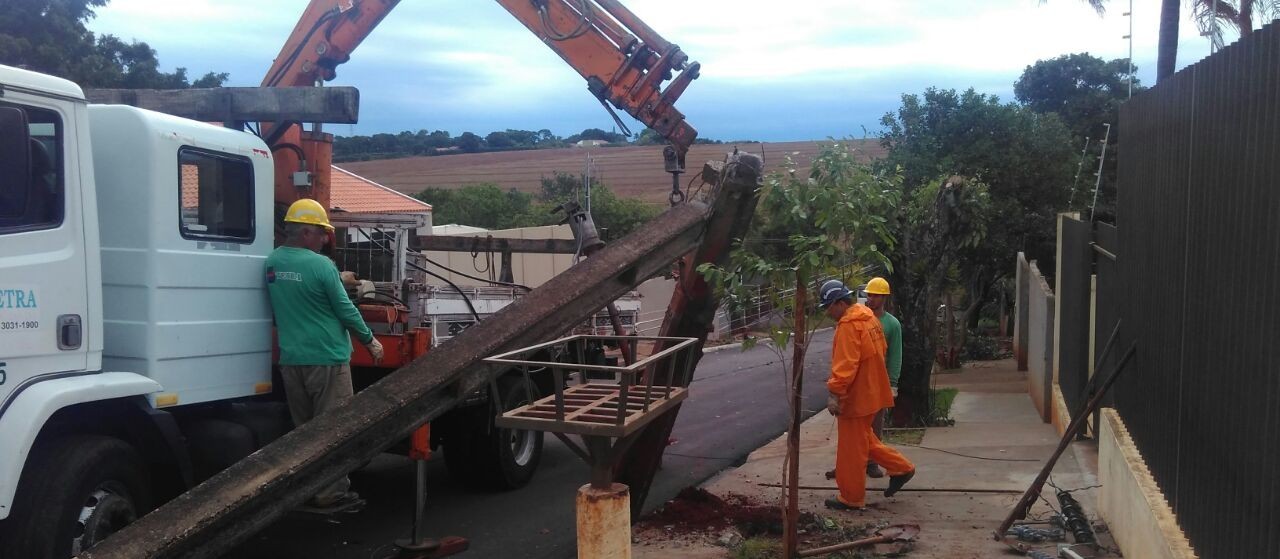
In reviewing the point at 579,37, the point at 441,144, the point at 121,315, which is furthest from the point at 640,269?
the point at 441,144

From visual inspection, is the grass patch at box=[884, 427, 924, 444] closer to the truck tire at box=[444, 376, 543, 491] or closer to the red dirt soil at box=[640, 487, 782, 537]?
the red dirt soil at box=[640, 487, 782, 537]

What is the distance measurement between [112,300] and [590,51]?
235 inches

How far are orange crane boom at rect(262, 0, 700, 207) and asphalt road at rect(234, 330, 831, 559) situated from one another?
3.00 m

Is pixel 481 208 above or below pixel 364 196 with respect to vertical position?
above

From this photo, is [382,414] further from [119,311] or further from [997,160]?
[997,160]

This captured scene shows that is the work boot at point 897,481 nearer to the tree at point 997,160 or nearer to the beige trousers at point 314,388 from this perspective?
the beige trousers at point 314,388

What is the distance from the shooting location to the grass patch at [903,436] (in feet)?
37.0

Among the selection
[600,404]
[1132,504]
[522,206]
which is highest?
[522,206]

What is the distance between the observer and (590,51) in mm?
10688

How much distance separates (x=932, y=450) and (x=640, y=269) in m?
5.19

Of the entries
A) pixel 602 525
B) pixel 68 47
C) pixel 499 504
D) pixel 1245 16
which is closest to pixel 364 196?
pixel 68 47

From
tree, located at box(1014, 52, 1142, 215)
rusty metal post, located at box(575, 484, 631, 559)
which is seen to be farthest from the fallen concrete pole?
tree, located at box(1014, 52, 1142, 215)

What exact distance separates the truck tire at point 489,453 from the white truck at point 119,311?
2374 mm

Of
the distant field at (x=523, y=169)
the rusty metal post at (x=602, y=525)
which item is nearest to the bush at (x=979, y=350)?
the rusty metal post at (x=602, y=525)
